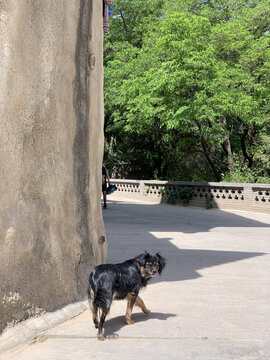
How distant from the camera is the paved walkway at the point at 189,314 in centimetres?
419

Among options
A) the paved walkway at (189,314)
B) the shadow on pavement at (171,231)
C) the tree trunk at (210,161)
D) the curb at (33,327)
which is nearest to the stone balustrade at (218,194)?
the shadow on pavement at (171,231)

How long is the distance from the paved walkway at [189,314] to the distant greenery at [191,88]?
37.5 feet

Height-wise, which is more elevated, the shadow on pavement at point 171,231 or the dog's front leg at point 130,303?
the dog's front leg at point 130,303

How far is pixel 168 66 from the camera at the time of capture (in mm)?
21578

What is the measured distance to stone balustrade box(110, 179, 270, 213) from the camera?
1897 cm

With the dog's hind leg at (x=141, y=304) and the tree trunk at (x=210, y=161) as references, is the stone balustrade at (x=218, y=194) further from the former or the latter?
the dog's hind leg at (x=141, y=304)

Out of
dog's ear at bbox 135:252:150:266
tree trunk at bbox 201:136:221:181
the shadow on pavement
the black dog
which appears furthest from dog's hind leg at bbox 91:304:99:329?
tree trunk at bbox 201:136:221:181

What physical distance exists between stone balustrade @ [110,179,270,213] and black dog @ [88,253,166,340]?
14.6 meters

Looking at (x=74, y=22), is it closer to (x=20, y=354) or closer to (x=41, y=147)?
(x=41, y=147)

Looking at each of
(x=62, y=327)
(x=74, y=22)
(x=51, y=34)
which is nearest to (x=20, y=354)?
(x=62, y=327)

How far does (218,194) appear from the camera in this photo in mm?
20594

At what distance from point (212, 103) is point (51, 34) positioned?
1652cm

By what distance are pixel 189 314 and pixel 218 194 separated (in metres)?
15.6

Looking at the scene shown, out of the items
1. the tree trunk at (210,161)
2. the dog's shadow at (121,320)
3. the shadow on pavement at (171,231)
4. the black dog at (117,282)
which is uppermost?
the tree trunk at (210,161)
